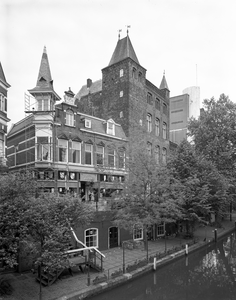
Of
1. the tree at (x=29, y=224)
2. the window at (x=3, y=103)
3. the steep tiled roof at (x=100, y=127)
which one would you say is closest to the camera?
the tree at (x=29, y=224)

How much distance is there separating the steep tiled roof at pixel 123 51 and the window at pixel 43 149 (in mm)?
16113

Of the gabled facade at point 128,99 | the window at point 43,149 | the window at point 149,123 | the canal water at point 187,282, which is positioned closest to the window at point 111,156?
the gabled facade at point 128,99

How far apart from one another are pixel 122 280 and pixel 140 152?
8.99 metres

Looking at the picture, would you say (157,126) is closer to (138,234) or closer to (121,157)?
(121,157)

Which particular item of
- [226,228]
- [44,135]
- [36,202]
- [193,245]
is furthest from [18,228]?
[226,228]

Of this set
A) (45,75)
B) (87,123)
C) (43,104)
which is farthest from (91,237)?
(45,75)

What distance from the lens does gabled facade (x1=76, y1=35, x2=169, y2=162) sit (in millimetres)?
29859

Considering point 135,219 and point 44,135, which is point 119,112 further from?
point 135,219

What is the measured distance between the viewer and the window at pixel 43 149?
2131 cm

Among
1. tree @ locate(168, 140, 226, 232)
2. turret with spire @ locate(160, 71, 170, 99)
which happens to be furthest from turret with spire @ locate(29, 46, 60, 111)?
turret with spire @ locate(160, 71, 170, 99)

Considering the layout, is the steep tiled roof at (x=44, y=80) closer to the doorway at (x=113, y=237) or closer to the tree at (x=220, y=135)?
the doorway at (x=113, y=237)

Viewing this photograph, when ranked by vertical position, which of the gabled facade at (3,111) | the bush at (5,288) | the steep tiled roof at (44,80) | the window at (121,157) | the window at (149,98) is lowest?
the bush at (5,288)

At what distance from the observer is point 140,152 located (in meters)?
18.3

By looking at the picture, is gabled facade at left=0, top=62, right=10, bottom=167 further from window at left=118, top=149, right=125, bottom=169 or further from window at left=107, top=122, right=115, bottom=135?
window at left=118, top=149, right=125, bottom=169
